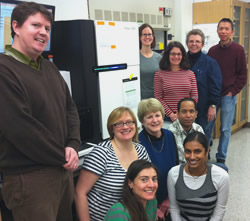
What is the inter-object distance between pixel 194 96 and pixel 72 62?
1.19 m

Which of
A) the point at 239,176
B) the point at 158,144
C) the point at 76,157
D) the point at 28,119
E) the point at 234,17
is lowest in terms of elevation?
the point at 239,176

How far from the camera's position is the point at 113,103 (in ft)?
7.96

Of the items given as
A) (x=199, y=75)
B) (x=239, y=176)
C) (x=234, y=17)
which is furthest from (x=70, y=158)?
(x=234, y=17)

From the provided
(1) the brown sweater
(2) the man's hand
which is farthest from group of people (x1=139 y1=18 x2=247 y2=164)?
(1) the brown sweater

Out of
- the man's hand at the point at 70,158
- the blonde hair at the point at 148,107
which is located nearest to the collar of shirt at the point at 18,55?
the man's hand at the point at 70,158

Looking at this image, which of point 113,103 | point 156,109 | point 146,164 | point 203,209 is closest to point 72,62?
point 113,103

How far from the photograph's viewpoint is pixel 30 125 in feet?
3.68

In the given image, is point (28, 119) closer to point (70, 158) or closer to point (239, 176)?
point (70, 158)

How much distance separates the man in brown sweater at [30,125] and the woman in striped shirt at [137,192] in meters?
0.33

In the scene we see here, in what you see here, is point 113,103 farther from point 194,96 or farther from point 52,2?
point 52,2

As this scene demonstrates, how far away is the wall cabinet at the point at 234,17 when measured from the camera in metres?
3.81

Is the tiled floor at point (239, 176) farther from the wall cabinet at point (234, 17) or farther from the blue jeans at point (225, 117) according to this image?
the wall cabinet at point (234, 17)

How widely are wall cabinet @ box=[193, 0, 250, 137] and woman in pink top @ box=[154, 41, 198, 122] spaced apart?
173cm

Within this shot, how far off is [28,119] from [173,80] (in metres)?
1.66
